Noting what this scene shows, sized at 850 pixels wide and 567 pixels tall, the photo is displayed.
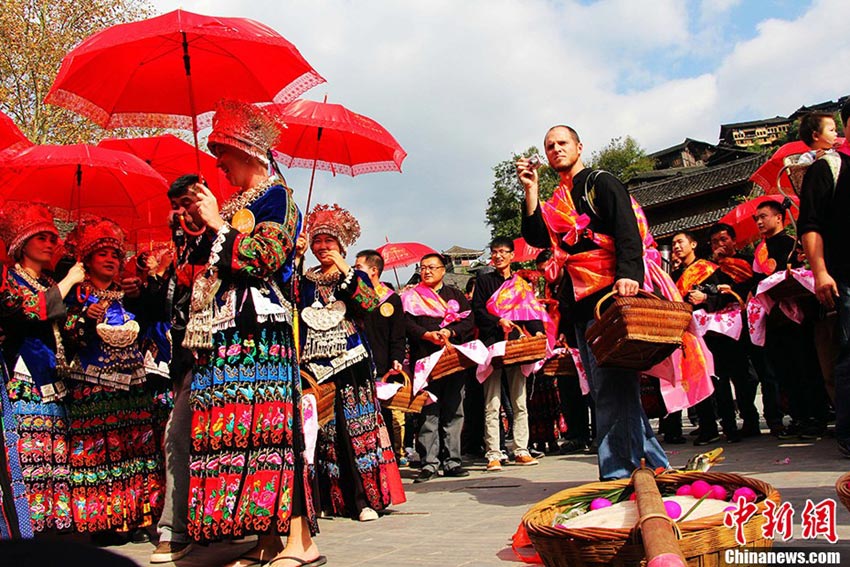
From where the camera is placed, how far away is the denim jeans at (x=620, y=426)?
14.3 feet

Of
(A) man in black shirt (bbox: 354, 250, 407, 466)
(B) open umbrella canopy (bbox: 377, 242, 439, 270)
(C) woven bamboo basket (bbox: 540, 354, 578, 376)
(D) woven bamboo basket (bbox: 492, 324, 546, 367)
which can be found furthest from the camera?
(B) open umbrella canopy (bbox: 377, 242, 439, 270)

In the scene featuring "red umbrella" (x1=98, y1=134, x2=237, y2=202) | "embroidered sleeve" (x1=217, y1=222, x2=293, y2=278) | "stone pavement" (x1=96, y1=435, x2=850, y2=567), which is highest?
"red umbrella" (x1=98, y1=134, x2=237, y2=202)

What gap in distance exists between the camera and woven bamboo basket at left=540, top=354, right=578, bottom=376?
9031 mm

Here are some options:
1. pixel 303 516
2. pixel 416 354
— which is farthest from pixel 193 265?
pixel 416 354

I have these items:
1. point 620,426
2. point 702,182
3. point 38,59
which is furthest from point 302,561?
point 702,182

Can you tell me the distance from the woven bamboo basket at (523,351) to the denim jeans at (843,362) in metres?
3.19

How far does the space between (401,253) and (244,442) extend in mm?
8785

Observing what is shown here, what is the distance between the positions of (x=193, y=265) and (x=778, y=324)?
18.6 feet

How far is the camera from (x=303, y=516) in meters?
3.85

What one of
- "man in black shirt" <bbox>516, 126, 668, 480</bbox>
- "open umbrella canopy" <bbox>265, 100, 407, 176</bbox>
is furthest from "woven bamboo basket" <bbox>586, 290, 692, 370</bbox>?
"open umbrella canopy" <bbox>265, 100, 407, 176</bbox>

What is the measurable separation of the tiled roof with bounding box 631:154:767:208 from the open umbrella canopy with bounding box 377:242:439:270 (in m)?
26.8

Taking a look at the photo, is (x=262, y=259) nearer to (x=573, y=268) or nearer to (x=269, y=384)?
(x=269, y=384)

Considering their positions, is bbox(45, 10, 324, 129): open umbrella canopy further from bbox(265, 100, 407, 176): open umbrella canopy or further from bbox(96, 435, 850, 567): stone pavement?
bbox(96, 435, 850, 567): stone pavement

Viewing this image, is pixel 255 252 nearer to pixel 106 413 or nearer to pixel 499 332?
pixel 106 413
